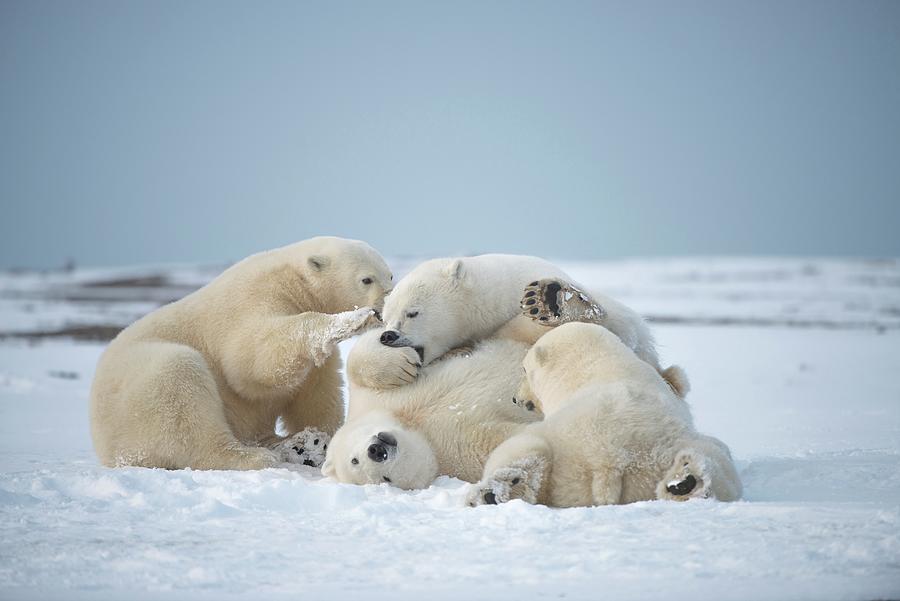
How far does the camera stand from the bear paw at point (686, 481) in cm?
347

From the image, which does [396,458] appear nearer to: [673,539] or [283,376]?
[283,376]

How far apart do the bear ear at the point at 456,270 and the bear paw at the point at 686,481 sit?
2.00m

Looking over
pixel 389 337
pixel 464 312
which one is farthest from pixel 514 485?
pixel 464 312

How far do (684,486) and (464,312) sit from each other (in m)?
1.98

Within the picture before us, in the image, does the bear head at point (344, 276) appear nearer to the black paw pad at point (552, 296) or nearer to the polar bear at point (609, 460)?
the black paw pad at point (552, 296)

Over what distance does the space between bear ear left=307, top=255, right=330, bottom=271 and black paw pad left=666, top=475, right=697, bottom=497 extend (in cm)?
282

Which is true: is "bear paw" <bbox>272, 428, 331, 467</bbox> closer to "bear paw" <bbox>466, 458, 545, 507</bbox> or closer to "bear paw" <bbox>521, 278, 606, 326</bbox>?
"bear paw" <bbox>521, 278, 606, 326</bbox>

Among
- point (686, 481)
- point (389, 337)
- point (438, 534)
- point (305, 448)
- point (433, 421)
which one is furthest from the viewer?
point (305, 448)

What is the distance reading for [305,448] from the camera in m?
5.29

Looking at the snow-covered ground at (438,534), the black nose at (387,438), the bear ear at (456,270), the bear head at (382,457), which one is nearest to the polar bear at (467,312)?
the bear ear at (456,270)

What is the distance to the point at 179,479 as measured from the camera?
4082mm

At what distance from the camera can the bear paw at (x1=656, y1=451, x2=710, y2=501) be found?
3469 mm

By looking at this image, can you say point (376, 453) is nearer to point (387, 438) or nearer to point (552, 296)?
point (387, 438)

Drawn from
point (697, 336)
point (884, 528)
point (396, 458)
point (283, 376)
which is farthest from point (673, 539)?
point (697, 336)
